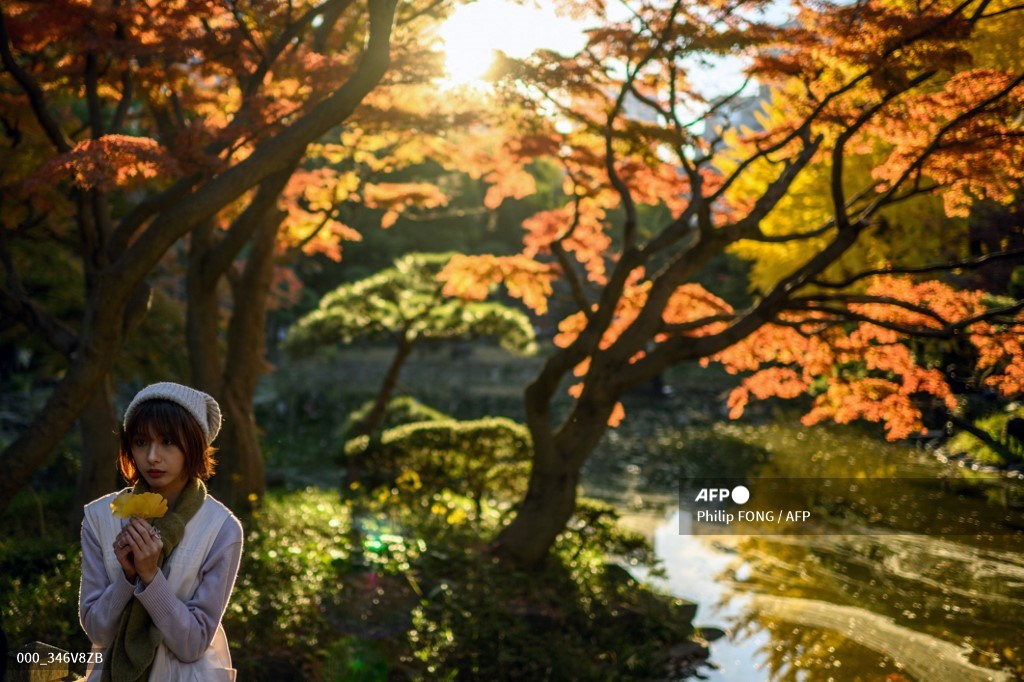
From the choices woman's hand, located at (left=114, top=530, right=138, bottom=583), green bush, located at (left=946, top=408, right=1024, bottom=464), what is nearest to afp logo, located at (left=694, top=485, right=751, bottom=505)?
green bush, located at (left=946, top=408, right=1024, bottom=464)

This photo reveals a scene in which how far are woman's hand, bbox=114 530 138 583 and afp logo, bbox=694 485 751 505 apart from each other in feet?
40.3

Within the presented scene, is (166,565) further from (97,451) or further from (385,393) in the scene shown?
(385,393)

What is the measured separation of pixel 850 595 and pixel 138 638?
8.02 meters

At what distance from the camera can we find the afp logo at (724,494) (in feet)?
45.4

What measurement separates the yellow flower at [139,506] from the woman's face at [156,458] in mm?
161

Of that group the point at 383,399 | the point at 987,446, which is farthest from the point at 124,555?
the point at 987,446

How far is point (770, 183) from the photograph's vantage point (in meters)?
7.76

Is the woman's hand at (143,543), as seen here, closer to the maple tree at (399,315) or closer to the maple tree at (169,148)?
the maple tree at (169,148)

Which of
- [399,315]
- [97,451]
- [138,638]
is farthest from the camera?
[399,315]

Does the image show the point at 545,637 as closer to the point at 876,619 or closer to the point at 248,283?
the point at 876,619

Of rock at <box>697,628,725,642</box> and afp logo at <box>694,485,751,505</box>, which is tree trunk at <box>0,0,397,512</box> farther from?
afp logo at <box>694,485,751,505</box>

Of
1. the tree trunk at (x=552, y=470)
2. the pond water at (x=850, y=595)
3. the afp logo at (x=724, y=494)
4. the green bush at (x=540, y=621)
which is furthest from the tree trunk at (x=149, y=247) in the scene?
the afp logo at (x=724, y=494)

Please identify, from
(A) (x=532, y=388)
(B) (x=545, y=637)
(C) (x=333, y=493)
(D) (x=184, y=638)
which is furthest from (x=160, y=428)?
(C) (x=333, y=493)

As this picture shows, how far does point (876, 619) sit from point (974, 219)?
32.7 ft
